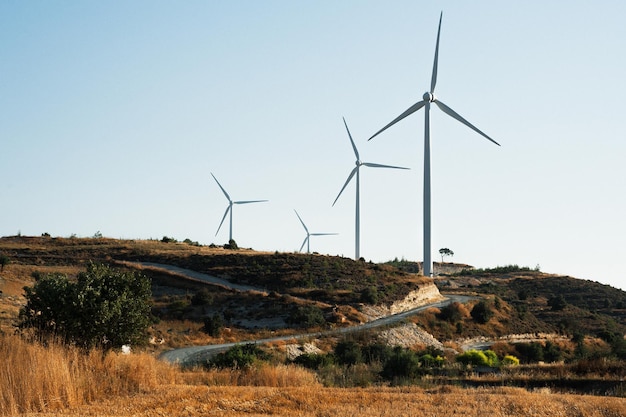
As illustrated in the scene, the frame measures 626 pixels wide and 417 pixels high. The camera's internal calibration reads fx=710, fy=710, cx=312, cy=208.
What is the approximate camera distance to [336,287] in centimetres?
8931

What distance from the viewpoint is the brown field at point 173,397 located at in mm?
17812

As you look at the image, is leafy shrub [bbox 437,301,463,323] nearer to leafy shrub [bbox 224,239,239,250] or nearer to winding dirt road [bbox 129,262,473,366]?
winding dirt road [bbox 129,262,473,366]

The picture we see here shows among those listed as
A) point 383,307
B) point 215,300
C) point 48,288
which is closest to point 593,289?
point 383,307

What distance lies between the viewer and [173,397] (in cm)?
1966

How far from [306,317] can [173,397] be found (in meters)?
48.4

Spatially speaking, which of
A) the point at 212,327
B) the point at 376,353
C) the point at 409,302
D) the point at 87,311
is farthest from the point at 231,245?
the point at 87,311

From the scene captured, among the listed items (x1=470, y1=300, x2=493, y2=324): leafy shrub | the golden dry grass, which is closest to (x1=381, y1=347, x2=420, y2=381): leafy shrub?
the golden dry grass

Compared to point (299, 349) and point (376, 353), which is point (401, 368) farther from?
point (299, 349)

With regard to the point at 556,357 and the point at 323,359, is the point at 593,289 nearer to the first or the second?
the point at 556,357

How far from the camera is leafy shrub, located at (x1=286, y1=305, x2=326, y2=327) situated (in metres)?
67.0

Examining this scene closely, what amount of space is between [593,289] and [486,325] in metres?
69.8

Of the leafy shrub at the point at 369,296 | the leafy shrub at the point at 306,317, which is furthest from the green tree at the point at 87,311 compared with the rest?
the leafy shrub at the point at 369,296

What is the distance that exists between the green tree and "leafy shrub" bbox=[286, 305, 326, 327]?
39.5 meters

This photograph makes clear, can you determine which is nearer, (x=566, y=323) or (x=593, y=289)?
(x=566, y=323)
